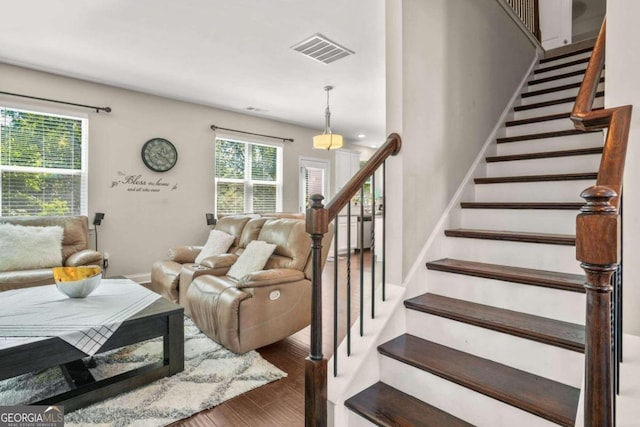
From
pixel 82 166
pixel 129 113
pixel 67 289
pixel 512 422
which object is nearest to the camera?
pixel 512 422

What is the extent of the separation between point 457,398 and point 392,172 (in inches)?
44.8

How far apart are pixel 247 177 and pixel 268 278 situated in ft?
12.2

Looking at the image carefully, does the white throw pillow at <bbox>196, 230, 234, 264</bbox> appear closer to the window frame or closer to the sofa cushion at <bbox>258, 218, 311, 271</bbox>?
the sofa cushion at <bbox>258, 218, 311, 271</bbox>

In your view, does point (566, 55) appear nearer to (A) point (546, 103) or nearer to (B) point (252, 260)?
(A) point (546, 103)

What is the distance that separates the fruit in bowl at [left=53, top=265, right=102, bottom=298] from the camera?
7.29ft

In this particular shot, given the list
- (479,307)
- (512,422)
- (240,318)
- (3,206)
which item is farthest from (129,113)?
(512,422)

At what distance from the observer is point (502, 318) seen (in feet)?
5.28

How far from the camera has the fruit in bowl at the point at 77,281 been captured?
2.22 meters

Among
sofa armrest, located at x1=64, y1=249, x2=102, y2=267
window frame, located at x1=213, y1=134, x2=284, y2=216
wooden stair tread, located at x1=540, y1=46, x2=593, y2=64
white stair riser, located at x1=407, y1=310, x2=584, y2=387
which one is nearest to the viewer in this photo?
white stair riser, located at x1=407, y1=310, x2=584, y2=387

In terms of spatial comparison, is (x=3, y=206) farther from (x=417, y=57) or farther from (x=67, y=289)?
(x=417, y=57)

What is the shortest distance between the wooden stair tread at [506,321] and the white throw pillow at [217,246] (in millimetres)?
2401

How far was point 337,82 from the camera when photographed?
4.35 meters

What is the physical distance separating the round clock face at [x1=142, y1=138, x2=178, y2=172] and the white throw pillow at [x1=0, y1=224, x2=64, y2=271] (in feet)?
4.88

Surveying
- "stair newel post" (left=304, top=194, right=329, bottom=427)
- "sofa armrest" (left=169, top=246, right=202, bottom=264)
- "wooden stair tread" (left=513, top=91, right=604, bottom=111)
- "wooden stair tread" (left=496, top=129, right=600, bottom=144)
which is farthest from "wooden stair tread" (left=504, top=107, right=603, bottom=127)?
"sofa armrest" (left=169, top=246, right=202, bottom=264)
